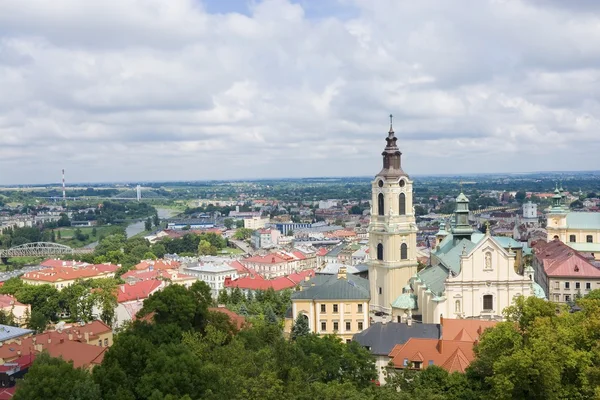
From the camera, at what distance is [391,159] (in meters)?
60.0

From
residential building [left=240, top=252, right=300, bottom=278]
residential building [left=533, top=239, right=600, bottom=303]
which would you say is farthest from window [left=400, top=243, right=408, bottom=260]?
residential building [left=240, top=252, right=300, bottom=278]

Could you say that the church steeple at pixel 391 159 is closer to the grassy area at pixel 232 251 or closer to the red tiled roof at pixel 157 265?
the red tiled roof at pixel 157 265

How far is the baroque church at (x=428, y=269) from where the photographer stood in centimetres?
5272

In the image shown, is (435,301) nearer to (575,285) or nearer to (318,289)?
(318,289)

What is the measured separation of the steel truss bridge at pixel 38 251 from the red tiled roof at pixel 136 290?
3214 inches

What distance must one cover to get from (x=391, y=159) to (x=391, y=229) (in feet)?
21.2

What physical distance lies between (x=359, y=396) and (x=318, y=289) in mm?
27509

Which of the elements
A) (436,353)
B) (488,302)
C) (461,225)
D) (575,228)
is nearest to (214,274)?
(461,225)

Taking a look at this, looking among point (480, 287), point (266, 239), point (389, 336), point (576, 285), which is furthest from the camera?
point (266, 239)

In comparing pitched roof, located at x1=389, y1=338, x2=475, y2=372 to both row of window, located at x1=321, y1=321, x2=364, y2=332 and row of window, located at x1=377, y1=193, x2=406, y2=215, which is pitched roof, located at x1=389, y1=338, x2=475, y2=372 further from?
row of window, located at x1=377, y1=193, x2=406, y2=215

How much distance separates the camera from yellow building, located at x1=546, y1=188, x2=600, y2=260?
86.1 meters

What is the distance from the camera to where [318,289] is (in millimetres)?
56844

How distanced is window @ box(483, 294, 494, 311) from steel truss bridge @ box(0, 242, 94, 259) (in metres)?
128

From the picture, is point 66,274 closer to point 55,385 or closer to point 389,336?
point 389,336
